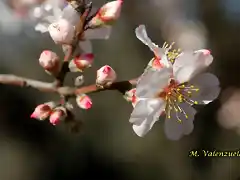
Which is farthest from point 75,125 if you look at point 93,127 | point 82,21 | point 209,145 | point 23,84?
point 93,127

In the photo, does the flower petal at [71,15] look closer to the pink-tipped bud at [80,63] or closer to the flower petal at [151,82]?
the pink-tipped bud at [80,63]

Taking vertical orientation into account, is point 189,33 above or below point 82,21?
above

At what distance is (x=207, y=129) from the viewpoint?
2.99m

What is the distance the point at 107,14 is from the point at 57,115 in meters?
0.30

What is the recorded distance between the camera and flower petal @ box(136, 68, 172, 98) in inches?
44.4

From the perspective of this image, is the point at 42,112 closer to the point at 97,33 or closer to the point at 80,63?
the point at 80,63

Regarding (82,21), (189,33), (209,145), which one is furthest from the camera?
(189,33)

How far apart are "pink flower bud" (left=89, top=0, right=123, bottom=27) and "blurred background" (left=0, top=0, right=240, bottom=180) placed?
2.01m

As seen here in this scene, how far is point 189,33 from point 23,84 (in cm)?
253

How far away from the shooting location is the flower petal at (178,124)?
4.19ft

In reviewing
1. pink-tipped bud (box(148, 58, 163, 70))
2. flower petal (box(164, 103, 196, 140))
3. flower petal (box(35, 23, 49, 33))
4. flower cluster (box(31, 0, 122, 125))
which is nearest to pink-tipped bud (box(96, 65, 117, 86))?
flower cluster (box(31, 0, 122, 125))

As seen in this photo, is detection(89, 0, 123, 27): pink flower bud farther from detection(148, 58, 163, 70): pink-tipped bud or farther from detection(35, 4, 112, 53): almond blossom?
detection(148, 58, 163, 70): pink-tipped bud

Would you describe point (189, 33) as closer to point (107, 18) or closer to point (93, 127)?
point (93, 127)

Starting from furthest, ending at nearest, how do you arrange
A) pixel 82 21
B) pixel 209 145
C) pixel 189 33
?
pixel 189 33 → pixel 209 145 → pixel 82 21
